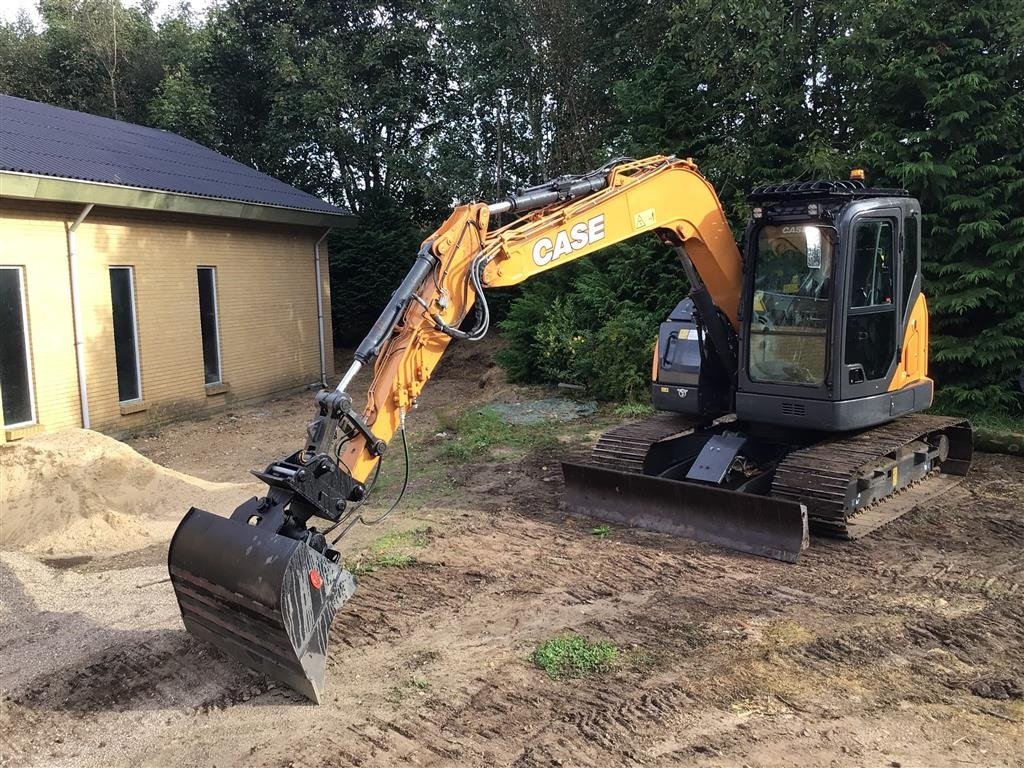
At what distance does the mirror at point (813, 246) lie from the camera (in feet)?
21.7

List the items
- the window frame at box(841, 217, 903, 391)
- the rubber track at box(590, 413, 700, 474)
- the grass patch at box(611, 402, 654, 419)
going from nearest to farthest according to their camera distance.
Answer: the window frame at box(841, 217, 903, 391) → the rubber track at box(590, 413, 700, 474) → the grass patch at box(611, 402, 654, 419)

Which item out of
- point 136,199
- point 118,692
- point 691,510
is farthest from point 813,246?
point 136,199

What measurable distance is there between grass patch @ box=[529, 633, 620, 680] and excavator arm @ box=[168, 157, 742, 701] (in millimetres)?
1146

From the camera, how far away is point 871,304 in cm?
677

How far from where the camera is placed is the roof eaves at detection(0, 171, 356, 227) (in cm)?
1038

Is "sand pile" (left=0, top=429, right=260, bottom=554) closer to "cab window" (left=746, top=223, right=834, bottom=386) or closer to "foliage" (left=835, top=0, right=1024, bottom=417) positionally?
"cab window" (left=746, top=223, right=834, bottom=386)

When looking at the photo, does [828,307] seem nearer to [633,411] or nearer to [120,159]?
[633,411]

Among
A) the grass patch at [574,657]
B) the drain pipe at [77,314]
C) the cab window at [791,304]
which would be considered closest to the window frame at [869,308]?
the cab window at [791,304]

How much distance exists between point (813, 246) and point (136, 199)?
31.5ft

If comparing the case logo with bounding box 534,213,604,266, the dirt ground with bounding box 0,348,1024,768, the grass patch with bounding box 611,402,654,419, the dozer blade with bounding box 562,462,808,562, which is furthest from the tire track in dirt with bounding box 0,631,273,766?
the grass patch with bounding box 611,402,654,419

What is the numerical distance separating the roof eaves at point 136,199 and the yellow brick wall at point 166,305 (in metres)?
0.33

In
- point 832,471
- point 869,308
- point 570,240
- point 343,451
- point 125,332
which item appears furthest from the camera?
point 125,332

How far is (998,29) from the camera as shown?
1042cm

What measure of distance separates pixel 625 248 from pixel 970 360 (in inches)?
234
